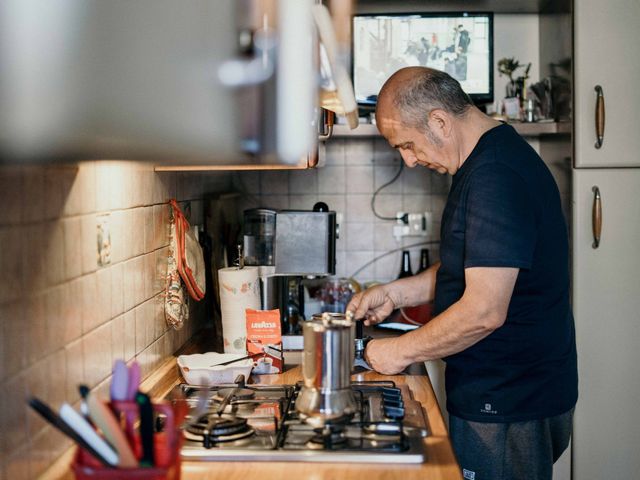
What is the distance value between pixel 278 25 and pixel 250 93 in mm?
74

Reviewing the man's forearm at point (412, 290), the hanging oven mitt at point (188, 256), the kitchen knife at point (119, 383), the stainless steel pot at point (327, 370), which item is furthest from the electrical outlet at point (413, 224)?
the kitchen knife at point (119, 383)

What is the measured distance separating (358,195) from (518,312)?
159 centimetres

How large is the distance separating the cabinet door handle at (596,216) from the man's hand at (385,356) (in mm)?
1097

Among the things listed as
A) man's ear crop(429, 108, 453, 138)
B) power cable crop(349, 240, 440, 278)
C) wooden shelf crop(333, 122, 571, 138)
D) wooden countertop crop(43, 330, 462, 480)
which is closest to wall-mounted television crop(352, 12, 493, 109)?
wooden shelf crop(333, 122, 571, 138)

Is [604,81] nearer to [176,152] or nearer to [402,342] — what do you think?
[402,342]

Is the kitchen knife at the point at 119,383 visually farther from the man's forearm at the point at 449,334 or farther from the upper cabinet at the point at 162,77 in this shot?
the man's forearm at the point at 449,334

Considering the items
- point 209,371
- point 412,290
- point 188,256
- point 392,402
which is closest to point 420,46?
point 412,290

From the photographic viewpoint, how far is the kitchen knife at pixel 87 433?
104 centimetres

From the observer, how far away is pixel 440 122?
6.71 feet

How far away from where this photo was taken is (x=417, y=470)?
142 cm

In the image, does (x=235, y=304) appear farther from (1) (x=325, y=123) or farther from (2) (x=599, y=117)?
(2) (x=599, y=117)

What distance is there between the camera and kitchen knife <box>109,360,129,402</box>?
3.65ft

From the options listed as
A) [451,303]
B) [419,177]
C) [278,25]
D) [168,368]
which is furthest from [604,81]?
[278,25]

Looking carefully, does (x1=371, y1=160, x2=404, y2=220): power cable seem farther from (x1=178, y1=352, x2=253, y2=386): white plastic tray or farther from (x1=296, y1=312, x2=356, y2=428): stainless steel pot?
(x1=296, y1=312, x2=356, y2=428): stainless steel pot
